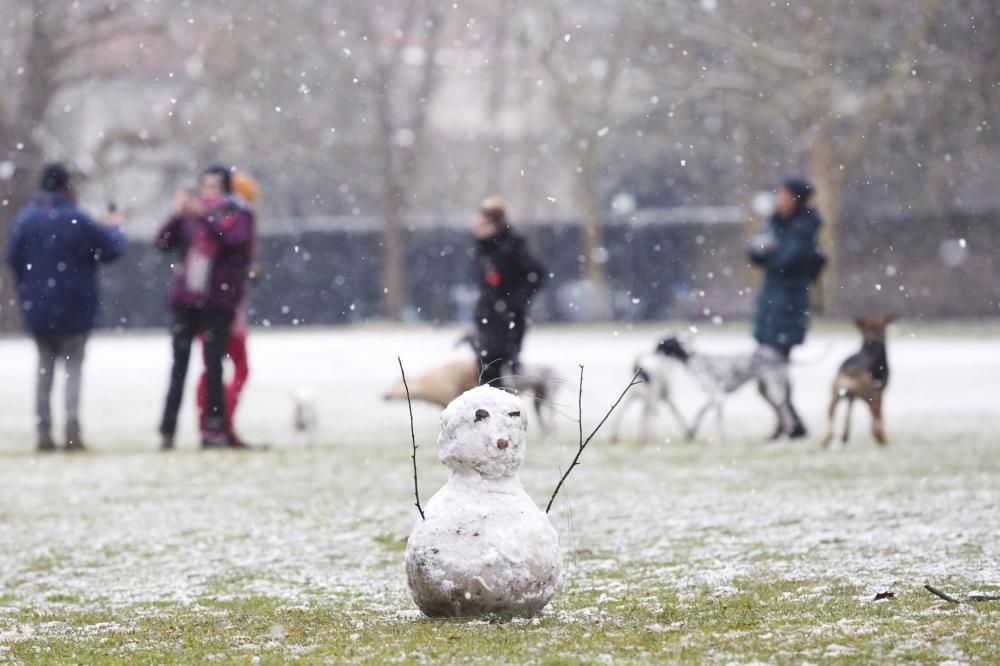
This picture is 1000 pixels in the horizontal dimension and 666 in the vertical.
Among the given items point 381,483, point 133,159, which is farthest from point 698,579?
point 133,159

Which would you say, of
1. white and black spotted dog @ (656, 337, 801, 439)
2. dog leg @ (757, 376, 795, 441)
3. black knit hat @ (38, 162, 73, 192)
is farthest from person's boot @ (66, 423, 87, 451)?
dog leg @ (757, 376, 795, 441)

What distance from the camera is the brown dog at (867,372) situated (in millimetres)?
11438

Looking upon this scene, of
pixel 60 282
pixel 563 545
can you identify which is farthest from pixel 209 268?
pixel 563 545

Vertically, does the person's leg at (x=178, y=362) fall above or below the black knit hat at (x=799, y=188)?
below

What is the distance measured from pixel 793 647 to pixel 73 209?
8.68m

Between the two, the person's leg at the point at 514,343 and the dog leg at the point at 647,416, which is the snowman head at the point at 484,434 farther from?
the dog leg at the point at 647,416

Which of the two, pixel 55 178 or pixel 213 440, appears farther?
pixel 55 178

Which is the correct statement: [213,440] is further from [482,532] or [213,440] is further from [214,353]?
[482,532]

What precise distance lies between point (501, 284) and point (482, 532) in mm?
6525

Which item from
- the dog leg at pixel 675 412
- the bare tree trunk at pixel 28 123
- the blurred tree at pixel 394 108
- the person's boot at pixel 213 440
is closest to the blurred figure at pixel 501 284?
the dog leg at pixel 675 412

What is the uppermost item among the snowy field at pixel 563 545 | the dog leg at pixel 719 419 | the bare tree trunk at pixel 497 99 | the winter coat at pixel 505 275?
the bare tree trunk at pixel 497 99

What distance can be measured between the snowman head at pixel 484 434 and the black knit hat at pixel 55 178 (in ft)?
25.4

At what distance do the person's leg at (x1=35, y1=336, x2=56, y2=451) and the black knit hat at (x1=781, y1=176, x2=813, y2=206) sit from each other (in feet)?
17.8

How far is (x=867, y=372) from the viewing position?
11.5 metres
